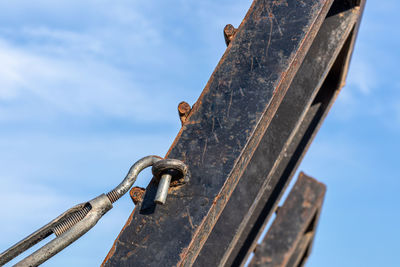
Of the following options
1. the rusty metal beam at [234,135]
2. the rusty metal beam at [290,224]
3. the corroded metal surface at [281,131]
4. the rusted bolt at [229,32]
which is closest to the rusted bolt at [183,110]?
the rusty metal beam at [234,135]

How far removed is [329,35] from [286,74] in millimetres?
972

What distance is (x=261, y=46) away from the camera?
7.20ft

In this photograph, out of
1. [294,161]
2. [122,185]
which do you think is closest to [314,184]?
[294,161]

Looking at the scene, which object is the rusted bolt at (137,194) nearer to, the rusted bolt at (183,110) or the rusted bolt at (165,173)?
the rusted bolt at (165,173)

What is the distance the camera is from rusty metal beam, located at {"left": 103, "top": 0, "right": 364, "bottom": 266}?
1.83 m

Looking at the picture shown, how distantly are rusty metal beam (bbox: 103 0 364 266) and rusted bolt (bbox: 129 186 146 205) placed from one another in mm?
18

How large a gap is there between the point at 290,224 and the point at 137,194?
313 cm

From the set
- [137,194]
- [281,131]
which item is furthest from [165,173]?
[281,131]

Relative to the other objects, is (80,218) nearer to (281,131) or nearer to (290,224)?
(281,131)

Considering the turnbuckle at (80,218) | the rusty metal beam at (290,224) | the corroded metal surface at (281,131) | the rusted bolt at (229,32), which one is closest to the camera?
the turnbuckle at (80,218)

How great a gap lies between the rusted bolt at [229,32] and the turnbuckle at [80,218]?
0.61m

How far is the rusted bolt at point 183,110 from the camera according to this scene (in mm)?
2083

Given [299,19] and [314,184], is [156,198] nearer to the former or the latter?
[299,19]

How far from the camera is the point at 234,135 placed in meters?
1.99
